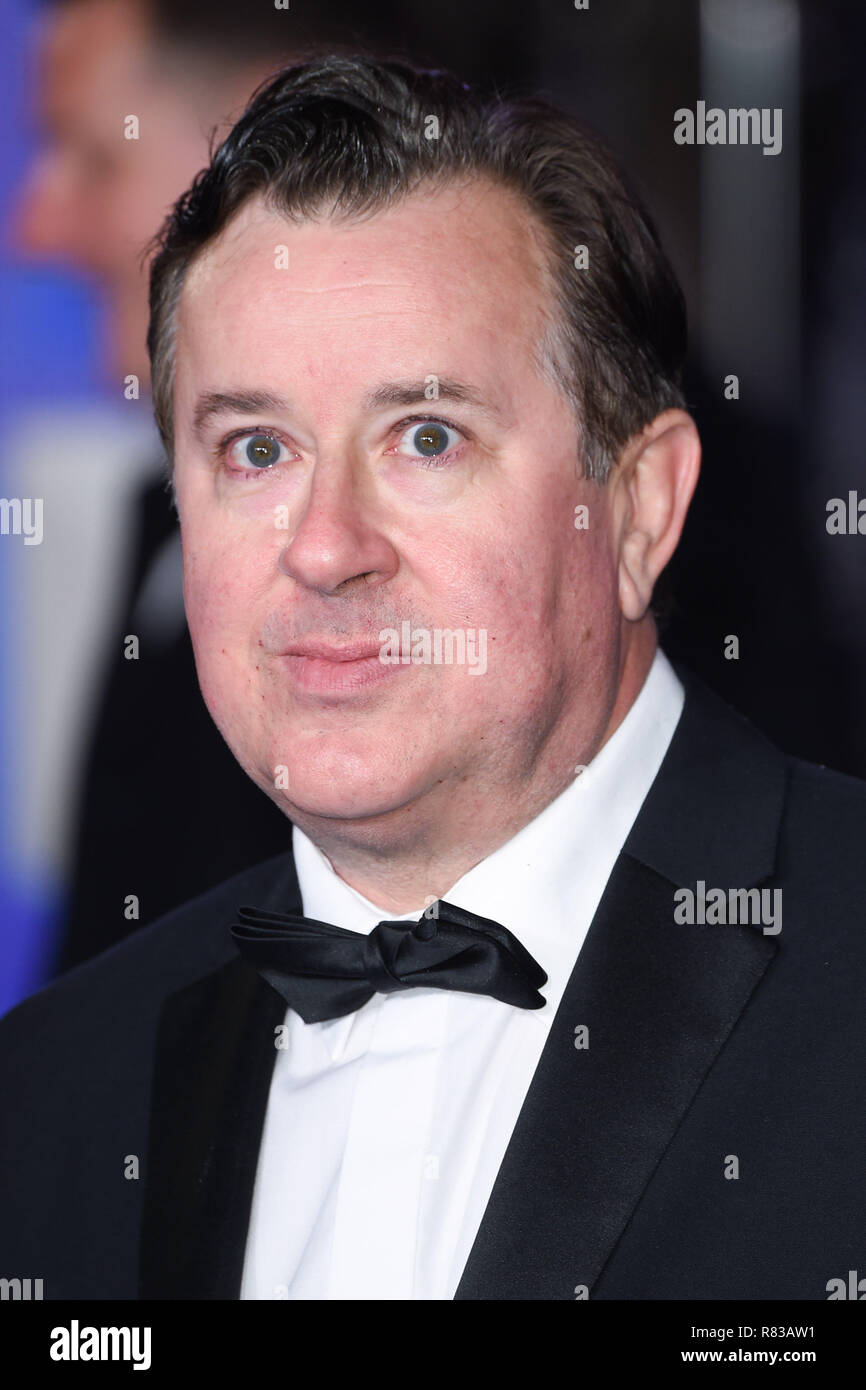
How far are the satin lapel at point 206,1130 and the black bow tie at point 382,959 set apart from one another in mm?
132

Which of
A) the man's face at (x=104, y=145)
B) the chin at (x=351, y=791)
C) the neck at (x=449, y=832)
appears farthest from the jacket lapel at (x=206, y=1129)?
the man's face at (x=104, y=145)

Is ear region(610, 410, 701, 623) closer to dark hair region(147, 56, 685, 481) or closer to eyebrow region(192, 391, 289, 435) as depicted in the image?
dark hair region(147, 56, 685, 481)

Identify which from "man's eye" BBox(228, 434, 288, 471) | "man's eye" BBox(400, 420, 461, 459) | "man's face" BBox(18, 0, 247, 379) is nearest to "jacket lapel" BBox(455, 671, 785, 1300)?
"man's eye" BBox(400, 420, 461, 459)

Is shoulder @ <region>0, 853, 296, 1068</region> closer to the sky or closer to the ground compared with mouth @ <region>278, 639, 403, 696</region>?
closer to the ground

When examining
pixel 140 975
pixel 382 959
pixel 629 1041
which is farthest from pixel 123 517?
pixel 629 1041

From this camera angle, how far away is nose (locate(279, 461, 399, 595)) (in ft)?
5.62

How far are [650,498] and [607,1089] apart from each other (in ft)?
2.43

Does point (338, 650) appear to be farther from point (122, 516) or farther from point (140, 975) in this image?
point (122, 516)

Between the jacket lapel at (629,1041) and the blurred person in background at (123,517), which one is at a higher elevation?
the blurred person in background at (123,517)

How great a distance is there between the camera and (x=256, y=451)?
1885 millimetres

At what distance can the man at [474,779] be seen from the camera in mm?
1645

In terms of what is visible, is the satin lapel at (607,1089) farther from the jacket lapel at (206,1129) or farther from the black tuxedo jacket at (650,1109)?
the jacket lapel at (206,1129)
